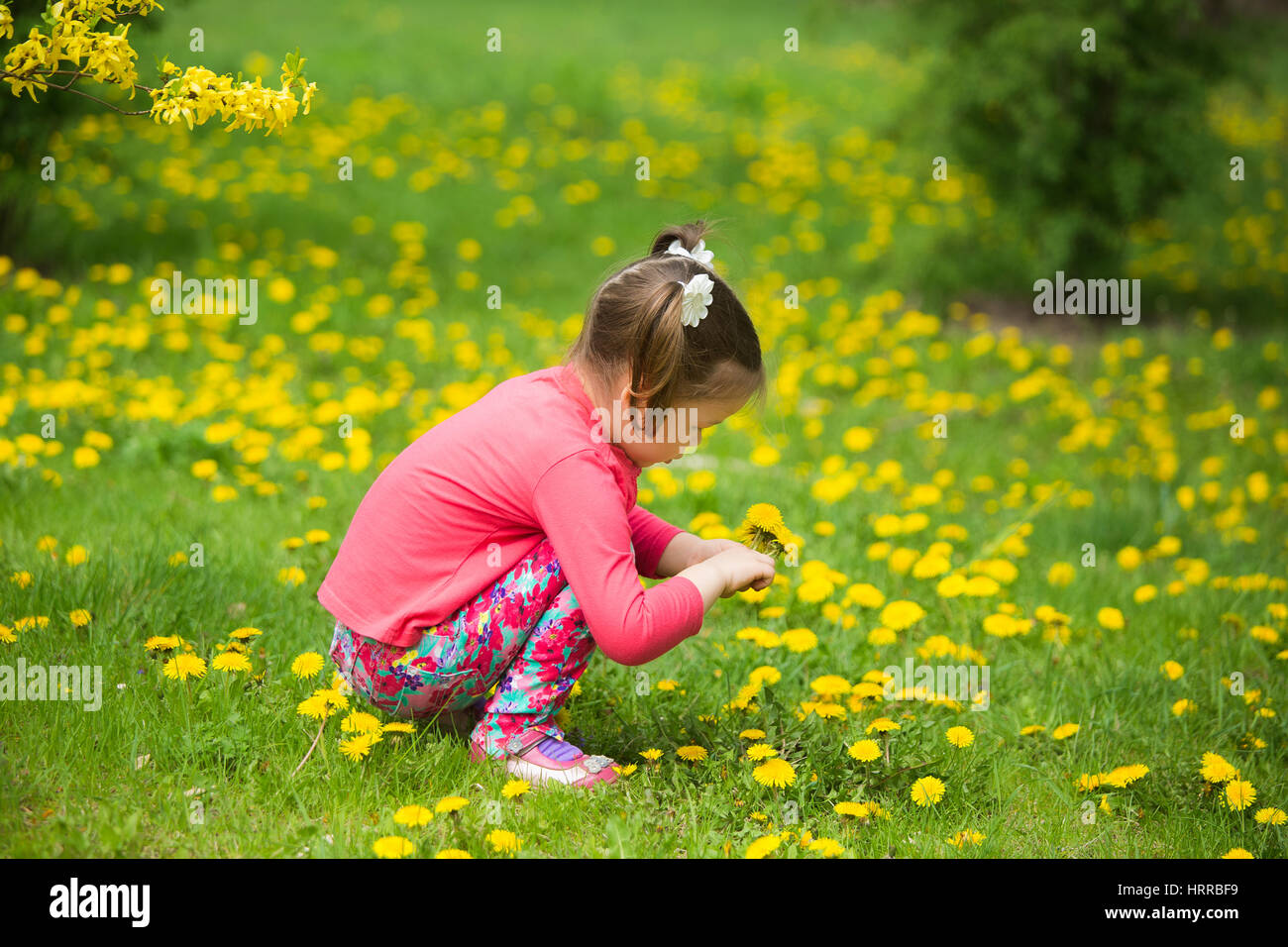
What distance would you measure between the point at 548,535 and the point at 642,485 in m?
Result: 1.89

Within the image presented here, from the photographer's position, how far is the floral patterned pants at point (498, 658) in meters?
2.25

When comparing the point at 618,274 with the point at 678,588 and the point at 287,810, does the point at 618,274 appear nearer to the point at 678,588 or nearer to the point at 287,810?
the point at 678,588

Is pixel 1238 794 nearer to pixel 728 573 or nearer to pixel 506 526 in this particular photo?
pixel 728 573

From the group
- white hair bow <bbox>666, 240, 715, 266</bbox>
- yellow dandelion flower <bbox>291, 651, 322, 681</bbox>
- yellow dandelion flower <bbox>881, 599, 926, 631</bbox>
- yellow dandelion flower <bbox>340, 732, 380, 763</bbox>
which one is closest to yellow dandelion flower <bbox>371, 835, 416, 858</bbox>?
yellow dandelion flower <bbox>340, 732, 380, 763</bbox>

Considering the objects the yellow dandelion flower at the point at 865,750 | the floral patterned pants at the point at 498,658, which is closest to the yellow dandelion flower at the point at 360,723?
the floral patterned pants at the point at 498,658

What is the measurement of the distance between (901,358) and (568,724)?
11.8ft

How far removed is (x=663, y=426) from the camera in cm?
223

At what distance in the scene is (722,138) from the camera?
977 centimetres

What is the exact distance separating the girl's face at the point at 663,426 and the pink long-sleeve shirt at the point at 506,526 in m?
0.05

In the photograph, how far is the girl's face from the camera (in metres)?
2.23

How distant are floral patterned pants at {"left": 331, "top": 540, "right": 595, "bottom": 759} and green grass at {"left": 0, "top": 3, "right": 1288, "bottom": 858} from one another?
0.36 feet

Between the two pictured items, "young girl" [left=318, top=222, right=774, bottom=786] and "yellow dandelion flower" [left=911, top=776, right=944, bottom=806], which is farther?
"yellow dandelion flower" [left=911, top=776, right=944, bottom=806]

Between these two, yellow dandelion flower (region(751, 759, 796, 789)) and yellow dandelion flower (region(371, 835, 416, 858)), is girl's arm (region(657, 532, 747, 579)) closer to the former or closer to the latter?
yellow dandelion flower (region(751, 759, 796, 789))
